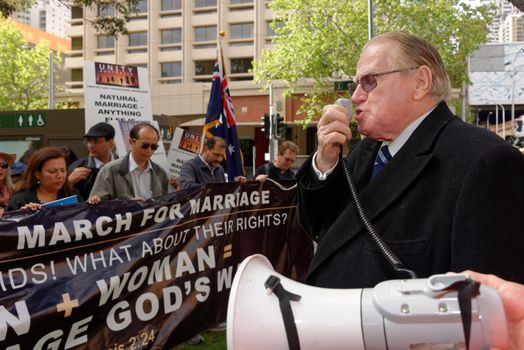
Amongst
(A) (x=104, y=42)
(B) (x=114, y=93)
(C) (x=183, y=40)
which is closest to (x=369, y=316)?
(B) (x=114, y=93)

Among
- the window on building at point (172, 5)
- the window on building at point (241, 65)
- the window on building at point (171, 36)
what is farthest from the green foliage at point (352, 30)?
the window on building at point (172, 5)

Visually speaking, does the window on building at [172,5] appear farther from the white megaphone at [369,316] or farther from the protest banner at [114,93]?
the white megaphone at [369,316]

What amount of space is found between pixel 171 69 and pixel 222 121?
148 feet

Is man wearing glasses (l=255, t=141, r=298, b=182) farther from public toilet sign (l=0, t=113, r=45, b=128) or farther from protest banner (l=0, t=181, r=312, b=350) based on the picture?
public toilet sign (l=0, t=113, r=45, b=128)

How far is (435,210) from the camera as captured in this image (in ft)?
5.52

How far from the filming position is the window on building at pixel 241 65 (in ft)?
160

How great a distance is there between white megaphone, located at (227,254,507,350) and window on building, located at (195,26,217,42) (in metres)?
50.8

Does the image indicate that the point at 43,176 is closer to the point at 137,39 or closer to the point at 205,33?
the point at 205,33

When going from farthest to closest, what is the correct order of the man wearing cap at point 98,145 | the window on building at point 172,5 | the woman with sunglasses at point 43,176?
the window on building at point 172,5, the man wearing cap at point 98,145, the woman with sunglasses at point 43,176

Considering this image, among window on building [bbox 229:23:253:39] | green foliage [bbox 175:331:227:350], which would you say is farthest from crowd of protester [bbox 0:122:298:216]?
window on building [bbox 229:23:253:39]

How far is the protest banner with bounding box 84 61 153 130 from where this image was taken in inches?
256

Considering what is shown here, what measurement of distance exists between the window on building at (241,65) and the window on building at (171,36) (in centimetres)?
549

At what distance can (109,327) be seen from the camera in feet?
12.7

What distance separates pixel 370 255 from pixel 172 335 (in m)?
3.09
